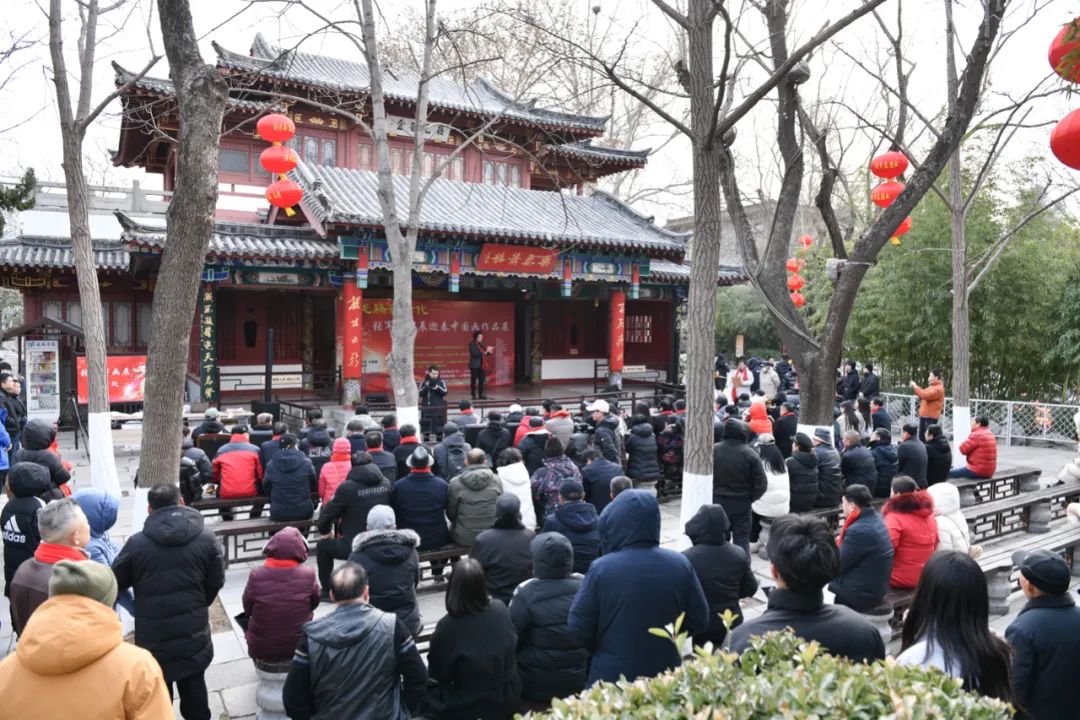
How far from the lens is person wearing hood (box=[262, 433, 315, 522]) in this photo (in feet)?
22.1

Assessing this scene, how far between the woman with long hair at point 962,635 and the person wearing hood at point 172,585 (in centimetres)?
320

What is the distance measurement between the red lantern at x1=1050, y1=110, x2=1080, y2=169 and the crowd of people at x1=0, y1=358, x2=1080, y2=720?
184 centimetres

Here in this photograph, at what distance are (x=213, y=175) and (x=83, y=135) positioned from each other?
4.55m

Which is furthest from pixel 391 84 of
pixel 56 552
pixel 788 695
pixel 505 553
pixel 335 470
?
pixel 788 695

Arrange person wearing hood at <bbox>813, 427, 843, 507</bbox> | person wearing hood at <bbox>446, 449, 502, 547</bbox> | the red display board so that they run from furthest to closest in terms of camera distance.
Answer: the red display board → person wearing hood at <bbox>813, 427, 843, 507</bbox> → person wearing hood at <bbox>446, 449, 502, 547</bbox>

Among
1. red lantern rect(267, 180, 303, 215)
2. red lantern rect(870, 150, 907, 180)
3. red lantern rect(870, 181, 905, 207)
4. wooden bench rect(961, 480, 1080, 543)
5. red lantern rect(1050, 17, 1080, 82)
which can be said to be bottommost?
wooden bench rect(961, 480, 1080, 543)

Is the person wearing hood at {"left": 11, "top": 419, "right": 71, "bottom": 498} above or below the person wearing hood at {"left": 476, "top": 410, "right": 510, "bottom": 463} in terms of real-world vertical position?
above

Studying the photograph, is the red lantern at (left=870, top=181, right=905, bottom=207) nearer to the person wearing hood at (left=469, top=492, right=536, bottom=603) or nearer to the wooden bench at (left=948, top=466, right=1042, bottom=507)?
the wooden bench at (left=948, top=466, right=1042, bottom=507)

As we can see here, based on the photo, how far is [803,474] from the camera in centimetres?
719

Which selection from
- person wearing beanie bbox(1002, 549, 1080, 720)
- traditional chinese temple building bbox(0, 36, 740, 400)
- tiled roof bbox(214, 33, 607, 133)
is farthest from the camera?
tiled roof bbox(214, 33, 607, 133)

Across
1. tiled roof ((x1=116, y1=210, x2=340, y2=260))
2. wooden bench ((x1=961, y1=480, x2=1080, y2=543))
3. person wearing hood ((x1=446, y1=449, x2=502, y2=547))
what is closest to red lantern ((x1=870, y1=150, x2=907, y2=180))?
wooden bench ((x1=961, y1=480, x2=1080, y2=543))

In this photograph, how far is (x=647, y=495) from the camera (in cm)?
334

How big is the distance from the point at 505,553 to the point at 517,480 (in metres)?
2.02

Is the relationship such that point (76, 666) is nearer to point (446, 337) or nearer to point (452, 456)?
point (452, 456)
